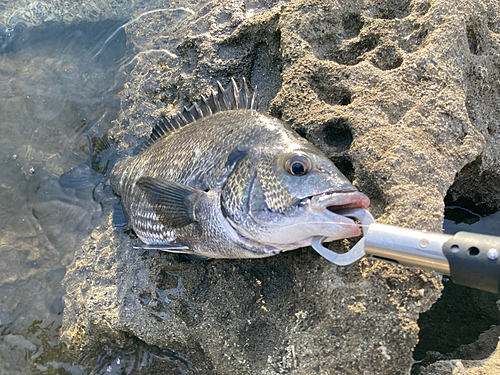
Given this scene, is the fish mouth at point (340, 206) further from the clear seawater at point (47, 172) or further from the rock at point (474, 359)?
the clear seawater at point (47, 172)

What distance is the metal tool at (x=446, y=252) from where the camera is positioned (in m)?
1.53

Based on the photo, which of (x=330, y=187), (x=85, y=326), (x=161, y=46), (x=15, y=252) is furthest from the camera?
(x=161, y=46)

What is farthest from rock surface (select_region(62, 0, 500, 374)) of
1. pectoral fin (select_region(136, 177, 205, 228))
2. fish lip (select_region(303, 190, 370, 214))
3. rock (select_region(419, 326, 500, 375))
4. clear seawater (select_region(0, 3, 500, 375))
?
pectoral fin (select_region(136, 177, 205, 228))

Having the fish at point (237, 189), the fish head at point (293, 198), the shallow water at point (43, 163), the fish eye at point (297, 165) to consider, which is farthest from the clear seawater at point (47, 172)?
the fish eye at point (297, 165)

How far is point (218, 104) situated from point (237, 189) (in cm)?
97

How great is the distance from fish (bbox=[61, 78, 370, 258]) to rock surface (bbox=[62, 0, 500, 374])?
346 mm

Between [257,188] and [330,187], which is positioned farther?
[257,188]

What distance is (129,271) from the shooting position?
11.1 feet

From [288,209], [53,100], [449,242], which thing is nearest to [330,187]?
[288,209]

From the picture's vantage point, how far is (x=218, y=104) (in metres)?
3.05

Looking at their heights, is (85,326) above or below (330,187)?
below

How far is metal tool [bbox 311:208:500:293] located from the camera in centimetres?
153

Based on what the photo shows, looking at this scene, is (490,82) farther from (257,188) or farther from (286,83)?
(257,188)

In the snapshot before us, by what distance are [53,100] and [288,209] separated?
12.3 feet
